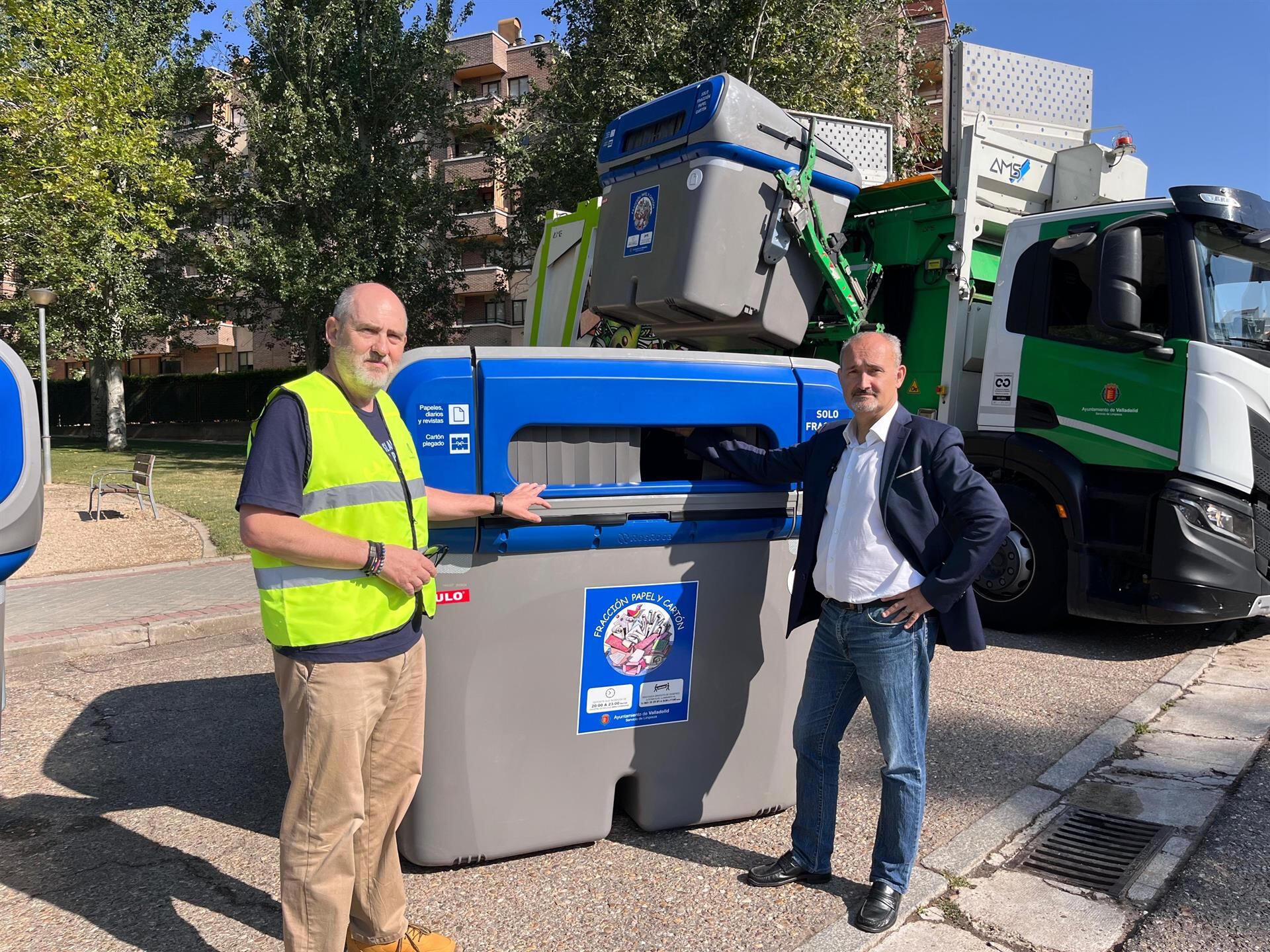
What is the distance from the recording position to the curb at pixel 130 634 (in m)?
5.67

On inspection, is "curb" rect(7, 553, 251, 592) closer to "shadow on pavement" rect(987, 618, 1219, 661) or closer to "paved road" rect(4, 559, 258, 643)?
"paved road" rect(4, 559, 258, 643)

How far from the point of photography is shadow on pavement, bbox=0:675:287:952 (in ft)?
8.97

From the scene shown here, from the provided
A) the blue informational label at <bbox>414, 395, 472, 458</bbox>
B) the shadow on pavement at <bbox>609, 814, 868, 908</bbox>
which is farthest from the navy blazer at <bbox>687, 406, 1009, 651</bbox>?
the blue informational label at <bbox>414, 395, 472, 458</bbox>

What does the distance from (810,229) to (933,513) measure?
10.3 ft

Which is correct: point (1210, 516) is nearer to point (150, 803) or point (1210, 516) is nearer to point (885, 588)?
point (885, 588)

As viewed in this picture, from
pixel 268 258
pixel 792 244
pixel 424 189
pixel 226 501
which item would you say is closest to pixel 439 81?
pixel 424 189

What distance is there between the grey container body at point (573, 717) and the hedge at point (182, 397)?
31.4 meters

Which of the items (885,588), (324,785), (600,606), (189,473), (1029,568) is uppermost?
(885,588)

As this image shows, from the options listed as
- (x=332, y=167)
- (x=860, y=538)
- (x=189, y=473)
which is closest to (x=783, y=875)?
(x=860, y=538)

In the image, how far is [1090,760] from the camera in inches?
155

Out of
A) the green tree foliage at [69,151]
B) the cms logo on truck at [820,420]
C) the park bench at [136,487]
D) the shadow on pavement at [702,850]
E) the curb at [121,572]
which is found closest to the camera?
the shadow on pavement at [702,850]

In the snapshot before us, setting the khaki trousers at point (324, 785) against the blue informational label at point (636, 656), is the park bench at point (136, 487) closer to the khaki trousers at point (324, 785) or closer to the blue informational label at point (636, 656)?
the blue informational label at point (636, 656)

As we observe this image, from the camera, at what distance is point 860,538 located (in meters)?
2.65

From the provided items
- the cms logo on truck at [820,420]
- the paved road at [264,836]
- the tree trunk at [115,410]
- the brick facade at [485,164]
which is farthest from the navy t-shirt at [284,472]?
the brick facade at [485,164]
